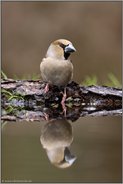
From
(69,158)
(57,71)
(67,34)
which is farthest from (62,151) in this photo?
(67,34)

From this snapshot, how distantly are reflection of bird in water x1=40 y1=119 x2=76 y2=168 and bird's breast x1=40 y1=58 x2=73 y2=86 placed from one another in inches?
38.3

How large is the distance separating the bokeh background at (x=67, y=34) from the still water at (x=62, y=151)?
293 inches

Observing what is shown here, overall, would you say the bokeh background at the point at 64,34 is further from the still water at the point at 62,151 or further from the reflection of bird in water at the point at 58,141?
the reflection of bird in water at the point at 58,141

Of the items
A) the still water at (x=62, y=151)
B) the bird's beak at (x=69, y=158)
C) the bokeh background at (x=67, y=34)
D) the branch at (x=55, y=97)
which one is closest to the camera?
the still water at (x=62, y=151)

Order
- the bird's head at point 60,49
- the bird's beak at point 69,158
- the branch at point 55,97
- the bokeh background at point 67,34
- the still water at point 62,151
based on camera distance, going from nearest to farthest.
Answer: the still water at point 62,151, the bird's beak at point 69,158, the bird's head at point 60,49, the branch at point 55,97, the bokeh background at point 67,34

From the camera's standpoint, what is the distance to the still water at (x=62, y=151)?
133 inches

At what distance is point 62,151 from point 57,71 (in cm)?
204

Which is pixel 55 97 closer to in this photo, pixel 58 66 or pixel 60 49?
pixel 58 66

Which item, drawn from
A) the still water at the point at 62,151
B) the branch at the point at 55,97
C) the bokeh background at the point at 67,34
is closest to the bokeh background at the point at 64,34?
the bokeh background at the point at 67,34

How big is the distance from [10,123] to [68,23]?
780cm

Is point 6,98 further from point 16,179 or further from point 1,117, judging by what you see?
point 16,179

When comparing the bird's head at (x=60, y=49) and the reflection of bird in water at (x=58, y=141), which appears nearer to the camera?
the reflection of bird in water at (x=58, y=141)

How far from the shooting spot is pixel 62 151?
3.89 m

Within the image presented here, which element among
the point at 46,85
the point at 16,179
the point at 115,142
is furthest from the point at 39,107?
the point at 16,179
